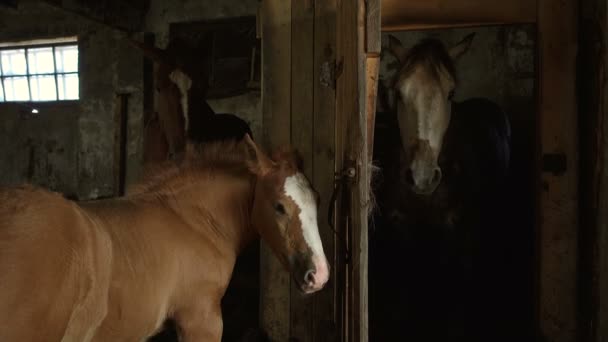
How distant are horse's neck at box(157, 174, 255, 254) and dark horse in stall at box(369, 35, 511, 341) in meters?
1.65

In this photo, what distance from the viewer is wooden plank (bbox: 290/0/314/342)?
3334mm

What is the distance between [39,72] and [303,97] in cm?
878

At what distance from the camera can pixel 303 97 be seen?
336 cm

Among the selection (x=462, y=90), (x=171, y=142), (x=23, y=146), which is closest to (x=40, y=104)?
(x=23, y=146)

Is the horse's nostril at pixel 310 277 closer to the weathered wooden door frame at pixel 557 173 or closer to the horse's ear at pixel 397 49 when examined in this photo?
the weathered wooden door frame at pixel 557 173

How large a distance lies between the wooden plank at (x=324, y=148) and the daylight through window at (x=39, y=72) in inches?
317

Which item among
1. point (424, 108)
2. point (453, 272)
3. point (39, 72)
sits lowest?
point (453, 272)

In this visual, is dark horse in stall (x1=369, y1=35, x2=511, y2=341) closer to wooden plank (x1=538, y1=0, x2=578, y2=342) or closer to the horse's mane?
the horse's mane

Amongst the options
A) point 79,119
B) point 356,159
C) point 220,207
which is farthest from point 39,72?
point 356,159

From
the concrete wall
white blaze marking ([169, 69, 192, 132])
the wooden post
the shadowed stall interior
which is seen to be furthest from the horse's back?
the concrete wall

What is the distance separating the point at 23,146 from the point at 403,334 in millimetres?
8786

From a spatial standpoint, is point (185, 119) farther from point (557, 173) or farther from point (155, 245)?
point (557, 173)

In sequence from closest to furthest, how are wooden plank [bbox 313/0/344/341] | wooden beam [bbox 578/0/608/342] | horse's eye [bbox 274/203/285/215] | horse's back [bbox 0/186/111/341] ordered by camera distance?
horse's back [bbox 0/186/111/341] → horse's eye [bbox 274/203/285/215] → wooden beam [bbox 578/0/608/342] → wooden plank [bbox 313/0/344/341]

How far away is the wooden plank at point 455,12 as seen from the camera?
140 inches
